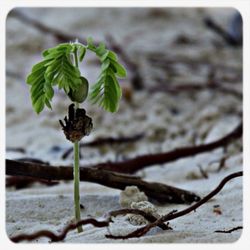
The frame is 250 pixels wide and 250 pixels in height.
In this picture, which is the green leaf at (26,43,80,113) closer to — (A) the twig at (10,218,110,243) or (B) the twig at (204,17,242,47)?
(A) the twig at (10,218,110,243)

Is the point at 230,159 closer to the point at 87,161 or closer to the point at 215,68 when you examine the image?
the point at 87,161

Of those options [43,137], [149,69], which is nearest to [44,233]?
[43,137]

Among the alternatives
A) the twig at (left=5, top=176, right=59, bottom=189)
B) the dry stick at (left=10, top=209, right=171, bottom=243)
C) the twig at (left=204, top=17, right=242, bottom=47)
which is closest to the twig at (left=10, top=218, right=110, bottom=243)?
the dry stick at (left=10, top=209, right=171, bottom=243)

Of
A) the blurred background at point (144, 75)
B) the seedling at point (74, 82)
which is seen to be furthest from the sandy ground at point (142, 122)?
the seedling at point (74, 82)

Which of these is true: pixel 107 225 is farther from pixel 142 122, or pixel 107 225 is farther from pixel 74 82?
pixel 142 122

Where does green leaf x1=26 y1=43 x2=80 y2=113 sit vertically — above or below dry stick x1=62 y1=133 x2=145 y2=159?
above

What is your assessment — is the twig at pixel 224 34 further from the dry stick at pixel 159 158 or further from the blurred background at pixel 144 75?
the dry stick at pixel 159 158

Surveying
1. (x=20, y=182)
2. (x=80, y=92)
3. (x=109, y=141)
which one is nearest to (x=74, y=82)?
(x=80, y=92)
